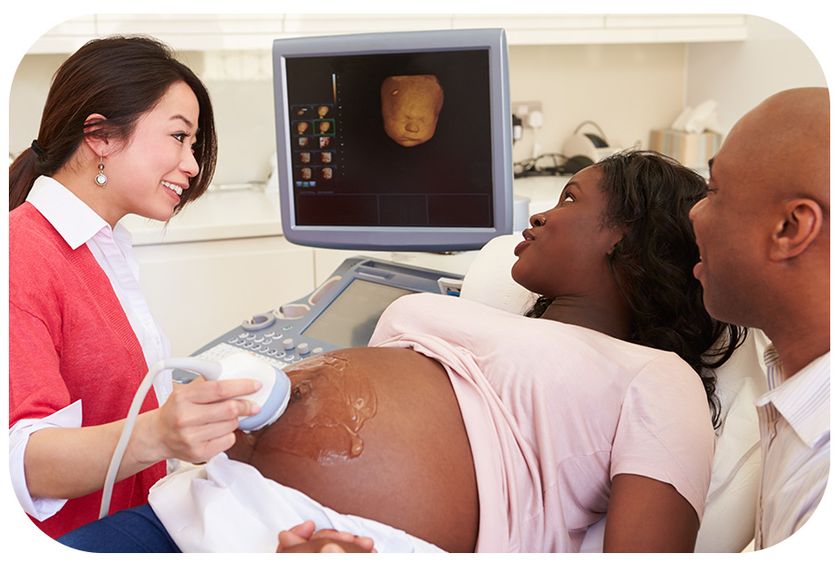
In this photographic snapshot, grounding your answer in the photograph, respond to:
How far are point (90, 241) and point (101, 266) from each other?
4cm

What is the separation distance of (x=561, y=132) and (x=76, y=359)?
2.62m

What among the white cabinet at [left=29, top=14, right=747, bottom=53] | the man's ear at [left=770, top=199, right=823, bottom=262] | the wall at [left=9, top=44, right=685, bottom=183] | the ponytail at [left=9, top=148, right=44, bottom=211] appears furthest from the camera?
the wall at [left=9, top=44, right=685, bottom=183]

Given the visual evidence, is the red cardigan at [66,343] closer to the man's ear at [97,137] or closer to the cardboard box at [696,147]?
the man's ear at [97,137]

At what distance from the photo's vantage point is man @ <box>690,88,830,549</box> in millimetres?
839

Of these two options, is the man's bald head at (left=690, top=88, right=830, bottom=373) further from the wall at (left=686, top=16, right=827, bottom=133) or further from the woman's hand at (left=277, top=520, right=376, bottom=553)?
the wall at (left=686, top=16, right=827, bottom=133)

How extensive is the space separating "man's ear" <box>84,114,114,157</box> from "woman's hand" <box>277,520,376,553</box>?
0.64 metres

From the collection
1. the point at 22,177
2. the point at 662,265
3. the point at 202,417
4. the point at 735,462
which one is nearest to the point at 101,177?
the point at 22,177

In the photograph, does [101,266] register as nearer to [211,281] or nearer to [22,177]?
[22,177]

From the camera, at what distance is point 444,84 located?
1.59 metres

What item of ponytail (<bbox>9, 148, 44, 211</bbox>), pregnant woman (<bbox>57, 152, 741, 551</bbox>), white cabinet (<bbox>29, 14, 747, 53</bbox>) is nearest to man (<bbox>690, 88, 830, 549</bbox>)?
pregnant woman (<bbox>57, 152, 741, 551</bbox>)

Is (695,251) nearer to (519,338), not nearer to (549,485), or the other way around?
(519,338)

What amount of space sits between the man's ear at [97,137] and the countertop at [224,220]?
1.13 meters

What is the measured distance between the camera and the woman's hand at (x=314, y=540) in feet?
2.93

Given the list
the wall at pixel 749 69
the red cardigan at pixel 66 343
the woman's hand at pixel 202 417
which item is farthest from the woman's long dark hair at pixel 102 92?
the wall at pixel 749 69
